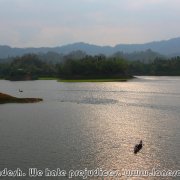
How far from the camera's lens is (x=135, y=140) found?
3962cm

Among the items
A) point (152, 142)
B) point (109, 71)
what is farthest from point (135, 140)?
point (109, 71)

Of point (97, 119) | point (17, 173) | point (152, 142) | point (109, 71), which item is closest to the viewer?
point (17, 173)

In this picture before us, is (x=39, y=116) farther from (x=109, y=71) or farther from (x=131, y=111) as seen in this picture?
(x=109, y=71)

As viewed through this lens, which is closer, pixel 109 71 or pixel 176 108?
pixel 176 108

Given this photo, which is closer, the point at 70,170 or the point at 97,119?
the point at 70,170

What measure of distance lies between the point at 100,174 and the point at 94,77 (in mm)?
167735

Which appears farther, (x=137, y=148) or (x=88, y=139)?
(x=88, y=139)

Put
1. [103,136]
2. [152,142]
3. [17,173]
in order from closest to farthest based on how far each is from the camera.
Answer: [17,173]
[152,142]
[103,136]

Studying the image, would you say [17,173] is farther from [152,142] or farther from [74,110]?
[74,110]

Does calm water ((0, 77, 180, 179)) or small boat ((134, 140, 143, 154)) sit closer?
calm water ((0, 77, 180, 179))

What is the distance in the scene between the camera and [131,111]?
64938 mm

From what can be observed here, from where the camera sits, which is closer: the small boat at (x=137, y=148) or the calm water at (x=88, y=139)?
the calm water at (x=88, y=139)

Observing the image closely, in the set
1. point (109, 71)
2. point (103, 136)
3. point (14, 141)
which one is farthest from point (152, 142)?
point (109, 71)

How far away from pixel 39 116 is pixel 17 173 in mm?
29943
